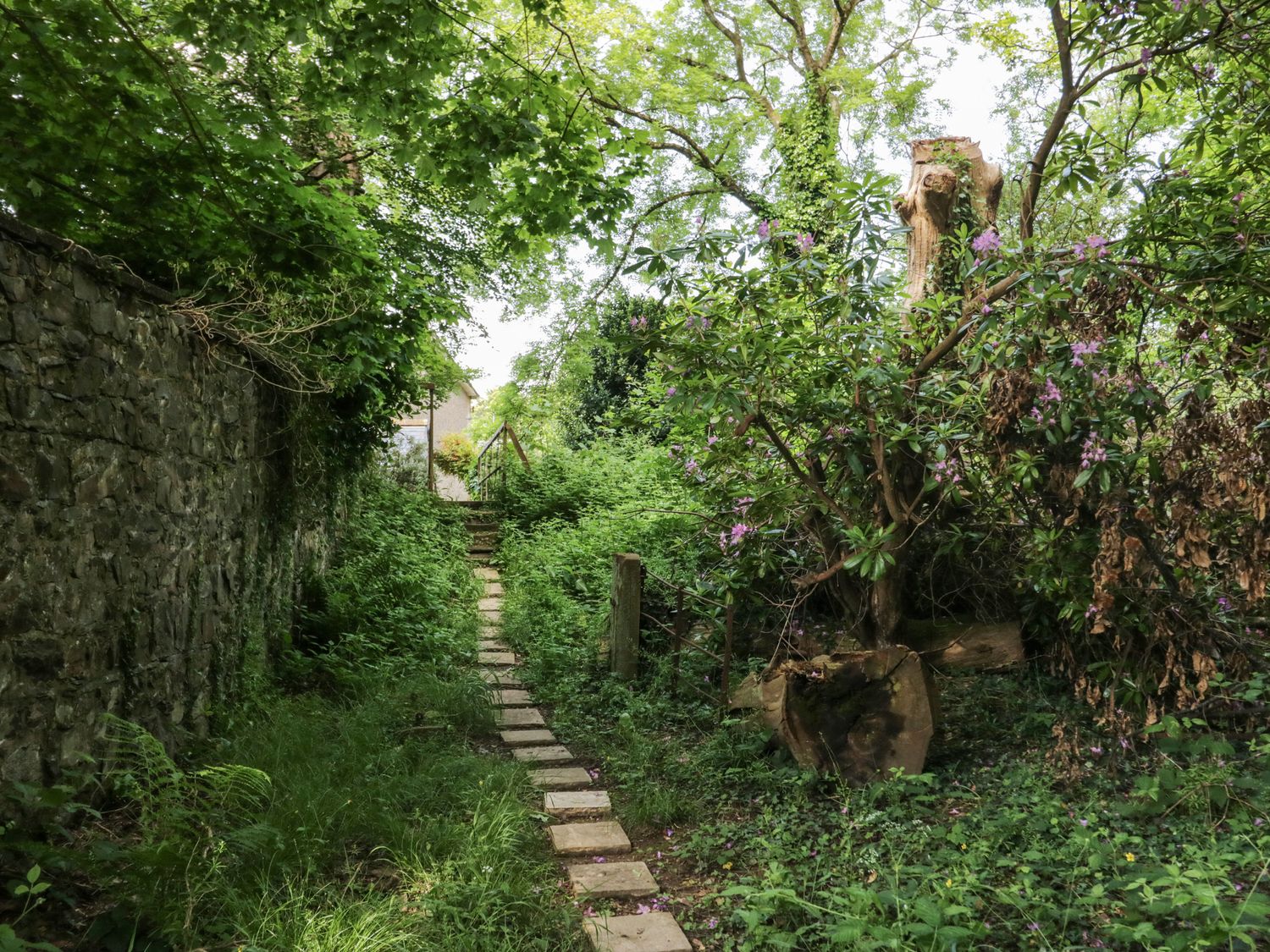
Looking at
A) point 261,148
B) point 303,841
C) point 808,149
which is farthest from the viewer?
point 808,149

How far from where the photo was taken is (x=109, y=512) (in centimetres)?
381

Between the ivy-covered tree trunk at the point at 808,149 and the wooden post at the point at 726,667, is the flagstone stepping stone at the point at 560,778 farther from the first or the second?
the ivy-covered tree trunk at the point at 808,149

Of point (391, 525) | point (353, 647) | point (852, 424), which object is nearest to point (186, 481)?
point (353, 647)

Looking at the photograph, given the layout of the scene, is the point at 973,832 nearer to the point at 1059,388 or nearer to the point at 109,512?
the point at 1059,388

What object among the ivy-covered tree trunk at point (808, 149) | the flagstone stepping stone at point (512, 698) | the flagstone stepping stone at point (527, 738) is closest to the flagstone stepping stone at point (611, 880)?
the flagstone stepping stone at point (527, 738)

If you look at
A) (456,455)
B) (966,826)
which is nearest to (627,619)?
(966,826)

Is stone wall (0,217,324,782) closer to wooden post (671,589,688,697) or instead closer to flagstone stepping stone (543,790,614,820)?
flagstone stepping stone (543,790,614,820)

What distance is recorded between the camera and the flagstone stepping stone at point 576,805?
448 centimetres

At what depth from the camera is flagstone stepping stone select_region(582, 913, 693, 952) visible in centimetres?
318

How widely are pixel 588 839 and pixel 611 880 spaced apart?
17.8 inches

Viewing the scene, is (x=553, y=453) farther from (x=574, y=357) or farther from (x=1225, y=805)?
(x=1225, y=805)

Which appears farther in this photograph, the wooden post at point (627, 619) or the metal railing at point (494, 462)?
the metal railing at point (494, 462)

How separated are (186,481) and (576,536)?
6.11 meters

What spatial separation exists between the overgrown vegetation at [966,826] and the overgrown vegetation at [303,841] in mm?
715
